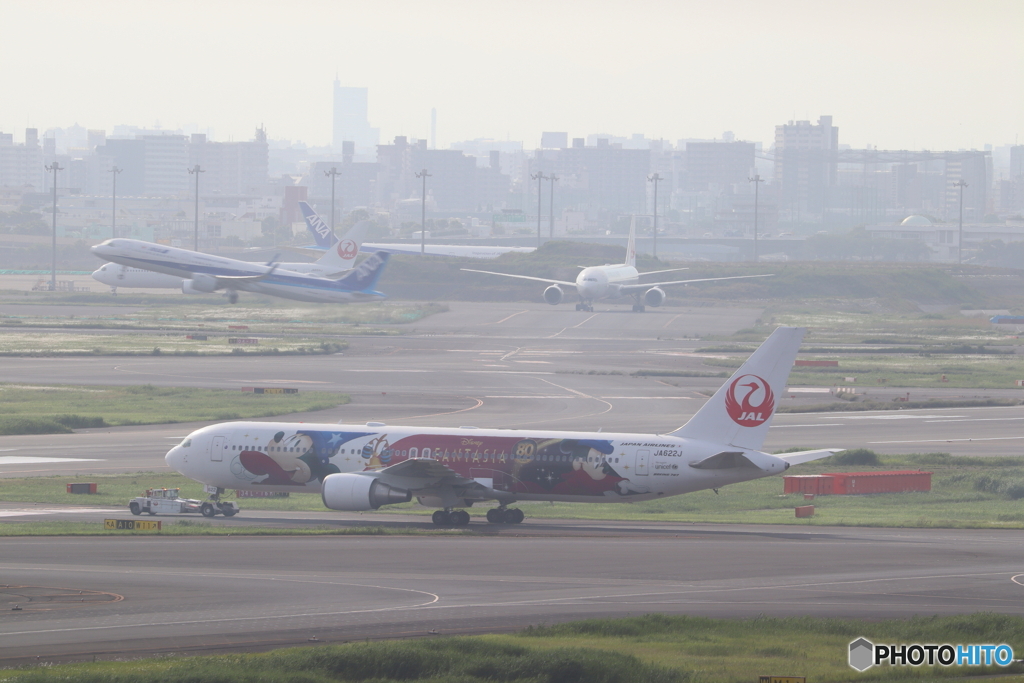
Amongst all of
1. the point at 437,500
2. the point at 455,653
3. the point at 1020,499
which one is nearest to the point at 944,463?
the point at 1020,499

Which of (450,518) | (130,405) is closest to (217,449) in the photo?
(450,518)

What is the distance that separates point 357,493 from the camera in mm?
42781

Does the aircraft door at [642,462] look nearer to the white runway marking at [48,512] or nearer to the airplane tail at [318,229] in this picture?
the white runway marking at [48,512]

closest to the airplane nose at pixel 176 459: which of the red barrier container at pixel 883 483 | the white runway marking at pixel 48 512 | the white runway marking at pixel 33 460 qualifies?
the white runway marking at pixel 48 512

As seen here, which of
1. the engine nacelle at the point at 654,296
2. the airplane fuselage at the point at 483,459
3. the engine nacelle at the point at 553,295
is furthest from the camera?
the engine nacelle at the point at 553,295

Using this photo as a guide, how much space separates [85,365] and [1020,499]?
243 ft

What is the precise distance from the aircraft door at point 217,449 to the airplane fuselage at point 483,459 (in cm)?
4

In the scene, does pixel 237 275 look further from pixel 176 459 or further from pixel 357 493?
pixel 357 493

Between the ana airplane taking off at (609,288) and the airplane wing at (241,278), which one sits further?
the ana airplane taking off at (609,288)

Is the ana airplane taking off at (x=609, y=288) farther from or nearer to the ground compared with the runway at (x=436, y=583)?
farther from the ground

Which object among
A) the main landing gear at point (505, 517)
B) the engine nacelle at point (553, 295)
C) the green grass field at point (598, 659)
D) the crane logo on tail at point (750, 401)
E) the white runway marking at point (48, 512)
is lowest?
the white runway marking at point (48, 512)

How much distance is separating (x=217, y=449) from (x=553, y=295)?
112m

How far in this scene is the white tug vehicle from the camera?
147 ft

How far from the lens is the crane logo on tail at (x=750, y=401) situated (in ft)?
136
